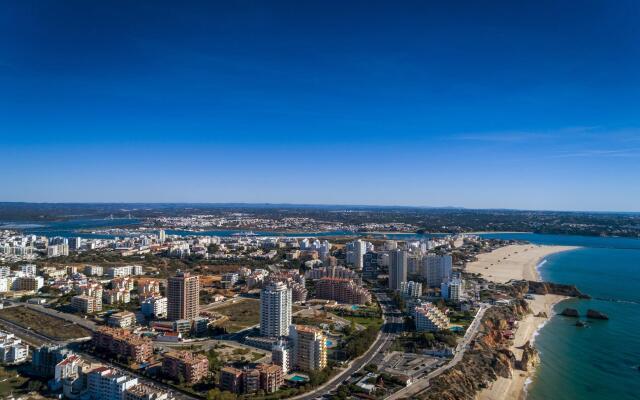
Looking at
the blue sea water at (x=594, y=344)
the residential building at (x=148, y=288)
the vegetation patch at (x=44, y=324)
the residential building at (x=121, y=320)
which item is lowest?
the blue sea water at (x=594, y=344)

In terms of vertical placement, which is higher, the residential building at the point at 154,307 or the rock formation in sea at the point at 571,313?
the residential building at the point at 154,307

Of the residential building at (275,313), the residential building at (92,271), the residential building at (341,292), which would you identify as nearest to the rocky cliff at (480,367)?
the residential building at (275,313)

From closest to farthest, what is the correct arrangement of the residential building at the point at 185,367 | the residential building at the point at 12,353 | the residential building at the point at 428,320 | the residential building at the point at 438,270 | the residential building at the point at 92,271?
the residential building at the point at 185,367
the residential building at the point at 12,353
the residential building at the point at 428,320
the residential building at the point at 438,270
the residential building at the point at 92,271

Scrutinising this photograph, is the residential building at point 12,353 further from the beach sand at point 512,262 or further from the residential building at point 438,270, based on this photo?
the beach sand at point 512,262

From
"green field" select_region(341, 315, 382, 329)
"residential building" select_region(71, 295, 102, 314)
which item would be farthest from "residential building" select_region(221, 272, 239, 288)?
"green field" select_region(341, 315, 382, 329)

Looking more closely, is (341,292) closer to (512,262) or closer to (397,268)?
(397,268)

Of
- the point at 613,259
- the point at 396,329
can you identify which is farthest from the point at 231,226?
the point at 396,329

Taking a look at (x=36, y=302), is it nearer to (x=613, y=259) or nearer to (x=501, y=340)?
(x=501, y=340)
